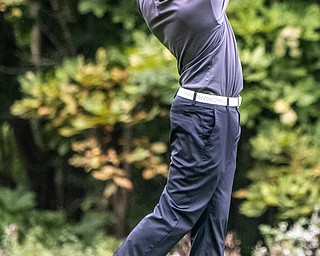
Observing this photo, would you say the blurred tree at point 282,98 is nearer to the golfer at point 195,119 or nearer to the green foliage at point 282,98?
the green foliage at point 282,98

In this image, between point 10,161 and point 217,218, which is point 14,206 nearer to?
point 10,161

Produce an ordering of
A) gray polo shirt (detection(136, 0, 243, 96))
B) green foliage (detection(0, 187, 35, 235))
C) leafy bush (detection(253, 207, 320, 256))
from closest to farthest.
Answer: gray polo shirt (detection(136, 0, 243, 96)) < leafy bush (detection(253, 207, 320, 256)) < green foliage (detection(0, 187, 35, 235))

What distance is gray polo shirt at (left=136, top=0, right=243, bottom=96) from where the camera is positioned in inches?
149

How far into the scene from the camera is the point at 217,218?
161 inches

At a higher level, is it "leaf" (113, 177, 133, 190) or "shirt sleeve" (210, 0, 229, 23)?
"shirt sleeve" (210, 0, 229, 23)

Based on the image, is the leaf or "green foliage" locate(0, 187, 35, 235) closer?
the leaf

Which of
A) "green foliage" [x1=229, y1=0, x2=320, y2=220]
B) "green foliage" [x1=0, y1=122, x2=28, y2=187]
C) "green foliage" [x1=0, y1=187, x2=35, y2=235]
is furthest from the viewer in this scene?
"green foliage" [x1=0, y1=122, x2=28, y2=187]

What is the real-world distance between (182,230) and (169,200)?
16 cm

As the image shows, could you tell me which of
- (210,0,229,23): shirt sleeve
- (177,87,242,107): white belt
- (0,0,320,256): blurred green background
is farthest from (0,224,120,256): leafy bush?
(210,0,229,23): shirt sleeve

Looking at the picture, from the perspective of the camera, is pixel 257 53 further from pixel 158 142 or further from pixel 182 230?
pixel 182 230

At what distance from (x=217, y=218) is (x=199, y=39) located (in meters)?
0.91

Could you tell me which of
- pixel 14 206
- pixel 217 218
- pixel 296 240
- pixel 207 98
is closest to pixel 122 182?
pixel 14 206

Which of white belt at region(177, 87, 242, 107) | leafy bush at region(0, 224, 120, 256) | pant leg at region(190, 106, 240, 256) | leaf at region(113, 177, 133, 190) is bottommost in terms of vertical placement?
leafy bush at region(0, 224, 120, 256)

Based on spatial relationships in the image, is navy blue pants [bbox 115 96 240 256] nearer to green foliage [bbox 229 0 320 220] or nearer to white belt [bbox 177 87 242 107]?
white belt [bbox 177 87 242 107]
